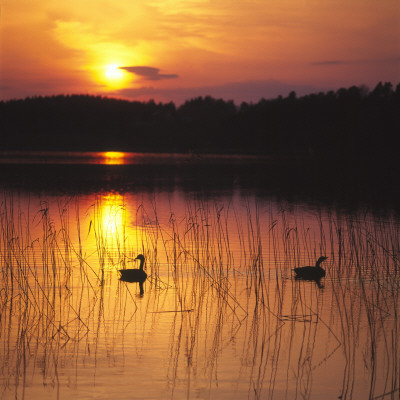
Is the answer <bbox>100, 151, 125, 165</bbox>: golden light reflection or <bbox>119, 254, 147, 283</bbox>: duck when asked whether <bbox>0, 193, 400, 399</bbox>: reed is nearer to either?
<bbox>119, 254, 147, 283</bbox>: duck

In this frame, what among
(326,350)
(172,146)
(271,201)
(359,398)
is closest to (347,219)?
(271,201)

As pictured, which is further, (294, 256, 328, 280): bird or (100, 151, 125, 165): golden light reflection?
(100, 151, 125, 165): golden light reflection

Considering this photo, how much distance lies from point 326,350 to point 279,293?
2640 millimetres

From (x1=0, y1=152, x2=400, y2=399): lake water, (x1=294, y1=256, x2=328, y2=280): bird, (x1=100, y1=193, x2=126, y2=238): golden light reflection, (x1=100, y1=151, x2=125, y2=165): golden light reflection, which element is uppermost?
(x1=100, y1=151, x2=125, y2=165): golden light reflection

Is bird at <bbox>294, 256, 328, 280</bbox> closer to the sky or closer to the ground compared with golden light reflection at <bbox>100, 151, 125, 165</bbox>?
closer to the ground

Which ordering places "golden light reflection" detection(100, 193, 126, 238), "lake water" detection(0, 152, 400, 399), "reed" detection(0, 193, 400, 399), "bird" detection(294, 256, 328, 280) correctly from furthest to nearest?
"golden light reflection" detection(100, 193, 126, 238), "bird" detection(294, 256, 328, 280), "reed" detection(0, 193, 400, 399), "lake water" detection(0, 152, 400, 399)

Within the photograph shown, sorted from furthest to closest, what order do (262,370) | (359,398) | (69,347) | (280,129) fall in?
(280,129) → (69,347) → (262,370) → (359,398)

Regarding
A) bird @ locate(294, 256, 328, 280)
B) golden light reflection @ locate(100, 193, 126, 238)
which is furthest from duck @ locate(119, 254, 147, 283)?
golden light reflection @ locate(100, 193, 126, 238)

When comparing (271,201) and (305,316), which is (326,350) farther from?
(271,201)

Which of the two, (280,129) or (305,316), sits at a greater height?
(280,129)

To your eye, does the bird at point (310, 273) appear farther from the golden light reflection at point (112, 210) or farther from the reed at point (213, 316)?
the golden light reflection at point (112, 210)

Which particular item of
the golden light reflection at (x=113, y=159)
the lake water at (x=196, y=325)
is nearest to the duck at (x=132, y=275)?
the lake water at (x=196, y=325)

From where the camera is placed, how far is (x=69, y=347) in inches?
322

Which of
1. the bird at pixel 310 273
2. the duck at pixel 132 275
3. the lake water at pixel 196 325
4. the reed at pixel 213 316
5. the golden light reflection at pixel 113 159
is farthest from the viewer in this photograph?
the golden light reflection at pixel 113 159
